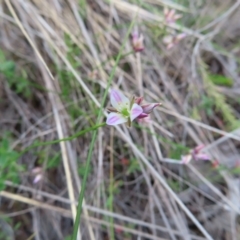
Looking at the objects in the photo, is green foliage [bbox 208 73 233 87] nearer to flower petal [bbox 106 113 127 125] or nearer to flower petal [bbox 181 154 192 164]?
flower petal [bbox 181 154 192 164]

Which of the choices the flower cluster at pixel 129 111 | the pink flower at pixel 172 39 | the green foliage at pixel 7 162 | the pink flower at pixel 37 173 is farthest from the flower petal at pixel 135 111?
the pink flower at pixel 172 39

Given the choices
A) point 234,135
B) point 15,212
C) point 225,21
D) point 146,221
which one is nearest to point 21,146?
point 15,212

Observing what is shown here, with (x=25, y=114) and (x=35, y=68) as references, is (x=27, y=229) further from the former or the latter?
(x=35, y=68)

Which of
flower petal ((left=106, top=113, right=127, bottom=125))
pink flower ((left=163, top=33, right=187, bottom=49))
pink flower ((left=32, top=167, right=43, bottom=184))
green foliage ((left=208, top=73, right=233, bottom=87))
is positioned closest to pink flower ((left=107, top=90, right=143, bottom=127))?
flower petal ((left=106, top=113, right=127, bottom=125))

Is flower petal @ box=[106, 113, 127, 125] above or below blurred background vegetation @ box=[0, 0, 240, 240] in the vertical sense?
above

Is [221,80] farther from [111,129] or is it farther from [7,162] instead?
[7,162]

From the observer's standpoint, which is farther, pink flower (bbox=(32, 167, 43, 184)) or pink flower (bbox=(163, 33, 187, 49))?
pink flower (bbox=(163, 33, 187, 49))
